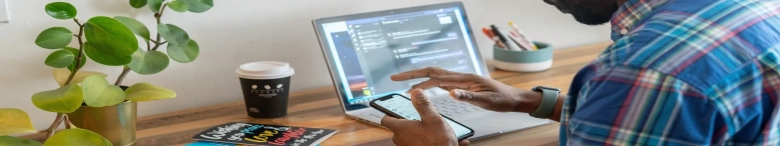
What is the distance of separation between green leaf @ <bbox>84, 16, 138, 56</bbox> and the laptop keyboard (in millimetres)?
538

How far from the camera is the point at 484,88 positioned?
1363 mm

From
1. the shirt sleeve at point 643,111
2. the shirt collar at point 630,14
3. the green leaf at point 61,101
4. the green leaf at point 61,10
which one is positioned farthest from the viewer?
the green leaf at point 61,10

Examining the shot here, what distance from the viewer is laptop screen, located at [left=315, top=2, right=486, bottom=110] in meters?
1.45

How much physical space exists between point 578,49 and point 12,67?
1273 millimetres

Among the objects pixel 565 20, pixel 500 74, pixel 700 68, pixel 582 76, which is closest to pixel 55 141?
pixel 582 76

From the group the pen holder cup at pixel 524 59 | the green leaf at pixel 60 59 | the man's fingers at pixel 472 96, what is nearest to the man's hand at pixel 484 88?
the man's fingers at pixel 472 96

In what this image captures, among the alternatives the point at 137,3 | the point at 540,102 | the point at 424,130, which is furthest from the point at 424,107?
the point at 137,3

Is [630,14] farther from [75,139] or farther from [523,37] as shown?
[523,37]

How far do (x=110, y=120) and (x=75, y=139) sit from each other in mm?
145

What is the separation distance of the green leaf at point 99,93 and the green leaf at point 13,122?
79 mm

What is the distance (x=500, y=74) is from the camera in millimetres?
1714

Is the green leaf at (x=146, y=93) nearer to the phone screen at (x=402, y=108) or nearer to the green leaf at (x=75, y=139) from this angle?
the green leaf at (x=75, y=139)

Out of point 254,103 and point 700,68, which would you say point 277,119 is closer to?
point 254,103

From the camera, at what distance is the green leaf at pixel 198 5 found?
1337mm
